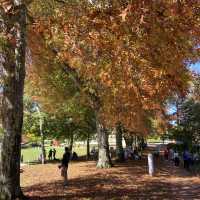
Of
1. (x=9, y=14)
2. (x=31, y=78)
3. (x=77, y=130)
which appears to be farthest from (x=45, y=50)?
(x=77, y=130)

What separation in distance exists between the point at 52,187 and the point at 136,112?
12657mm

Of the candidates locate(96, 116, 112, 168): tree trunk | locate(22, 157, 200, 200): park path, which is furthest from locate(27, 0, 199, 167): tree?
locate(96, 116, 112, 168): tree trunk

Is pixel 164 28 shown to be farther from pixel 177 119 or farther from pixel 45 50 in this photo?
pixel 177 119

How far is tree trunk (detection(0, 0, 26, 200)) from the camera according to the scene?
16.6 m

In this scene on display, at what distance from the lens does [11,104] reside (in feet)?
54.9

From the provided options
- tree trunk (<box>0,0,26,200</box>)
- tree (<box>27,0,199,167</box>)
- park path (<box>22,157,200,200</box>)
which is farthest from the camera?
park path (<box>22,157,200,200</box>)

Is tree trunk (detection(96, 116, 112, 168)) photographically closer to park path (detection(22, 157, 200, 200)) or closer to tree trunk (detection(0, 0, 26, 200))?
park path (detection(22, 157, 200, 200))

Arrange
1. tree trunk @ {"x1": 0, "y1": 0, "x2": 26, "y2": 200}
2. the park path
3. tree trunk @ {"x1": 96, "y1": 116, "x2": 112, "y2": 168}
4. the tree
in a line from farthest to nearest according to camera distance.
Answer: tree trunk @ {"x1": 96, "y1": 116, "x2": 112, "y2": 168} → the park path → tree trunk @ {"x1": 0, "y1": 0, "x2": 26, "y2": 200} → the tree

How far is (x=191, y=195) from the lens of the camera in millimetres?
18516

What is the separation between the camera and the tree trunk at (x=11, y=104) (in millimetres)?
16562

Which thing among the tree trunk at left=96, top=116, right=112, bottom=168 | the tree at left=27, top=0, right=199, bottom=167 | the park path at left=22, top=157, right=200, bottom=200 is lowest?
the park path at left=22, top=157, right=200, bottom=200

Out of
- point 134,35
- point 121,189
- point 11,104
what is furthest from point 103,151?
point 134,35

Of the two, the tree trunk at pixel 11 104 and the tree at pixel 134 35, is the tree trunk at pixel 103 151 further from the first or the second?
the tree trunk at pixel 11 104

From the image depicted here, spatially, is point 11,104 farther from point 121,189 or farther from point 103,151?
point 103,151
